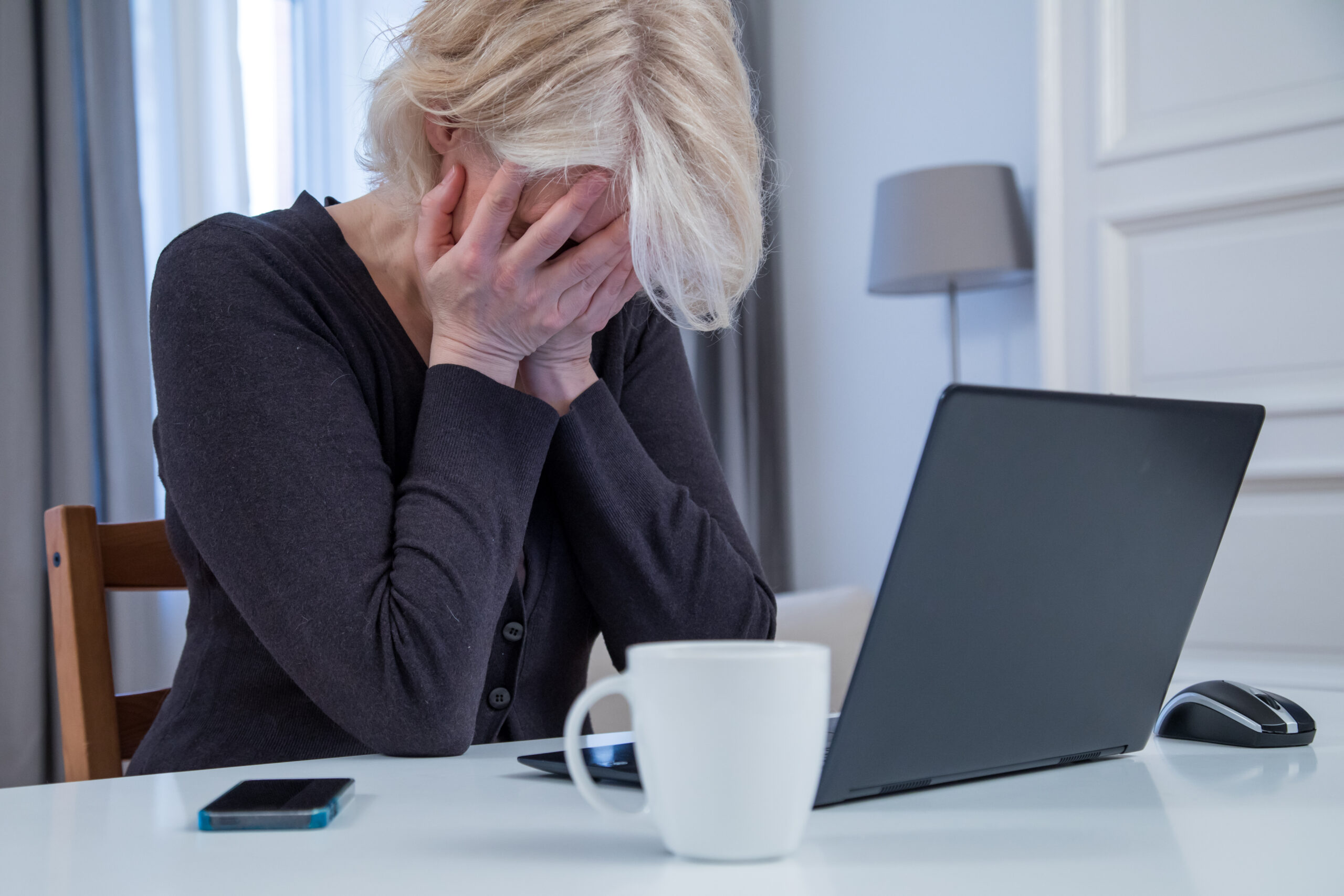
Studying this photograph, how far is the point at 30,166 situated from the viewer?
190 cm

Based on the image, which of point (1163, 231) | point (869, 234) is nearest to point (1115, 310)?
point (1163, 231)

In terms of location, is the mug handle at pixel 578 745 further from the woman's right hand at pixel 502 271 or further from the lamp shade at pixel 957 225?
the lamp shade at pixel 957 225

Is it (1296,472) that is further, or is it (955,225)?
(955,225)

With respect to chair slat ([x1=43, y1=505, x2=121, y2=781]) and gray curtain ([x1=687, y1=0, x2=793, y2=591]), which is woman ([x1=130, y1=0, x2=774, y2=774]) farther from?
gray curtain ([x1=687, y1=0, x2=793, y2=591])

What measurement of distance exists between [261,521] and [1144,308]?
1744 millimetres

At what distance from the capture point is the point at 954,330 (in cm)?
249

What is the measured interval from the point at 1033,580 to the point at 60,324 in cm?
193

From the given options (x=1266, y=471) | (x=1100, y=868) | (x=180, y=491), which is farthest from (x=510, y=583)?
(x=1266, y=471)

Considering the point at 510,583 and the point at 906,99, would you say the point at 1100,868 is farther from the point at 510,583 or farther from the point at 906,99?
the point at 906,99

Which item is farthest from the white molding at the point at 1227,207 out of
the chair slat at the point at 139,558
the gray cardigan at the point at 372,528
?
the chair slat at the point at 139,558

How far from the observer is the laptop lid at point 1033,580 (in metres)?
0.42

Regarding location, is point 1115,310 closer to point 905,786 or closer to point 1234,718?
point 1234,718

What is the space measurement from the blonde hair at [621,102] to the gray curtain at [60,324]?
1373 millimetres

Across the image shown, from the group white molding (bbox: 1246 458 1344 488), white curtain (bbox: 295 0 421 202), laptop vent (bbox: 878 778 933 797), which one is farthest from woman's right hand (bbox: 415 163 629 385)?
white curtain (bbox: 295 0 421 202)
